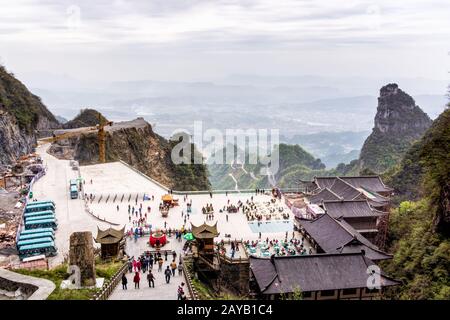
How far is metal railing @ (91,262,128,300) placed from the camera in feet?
62.0

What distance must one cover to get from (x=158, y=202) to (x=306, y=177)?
91.0m

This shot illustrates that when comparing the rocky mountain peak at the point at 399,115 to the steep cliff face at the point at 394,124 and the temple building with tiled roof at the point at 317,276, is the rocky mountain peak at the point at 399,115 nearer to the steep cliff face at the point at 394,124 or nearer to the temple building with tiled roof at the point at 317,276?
the steep cliff face at the point at 394,124

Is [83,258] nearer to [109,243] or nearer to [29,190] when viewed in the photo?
[109,243]

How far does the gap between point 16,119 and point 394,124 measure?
101028 mm

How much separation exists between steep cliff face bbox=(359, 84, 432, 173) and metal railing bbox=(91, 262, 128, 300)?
109505 millimetres

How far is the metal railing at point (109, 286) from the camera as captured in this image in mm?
18891

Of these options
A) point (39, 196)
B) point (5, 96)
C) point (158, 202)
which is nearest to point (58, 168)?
point (39, 196)

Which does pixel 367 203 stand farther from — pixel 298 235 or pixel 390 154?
pixel 390 154

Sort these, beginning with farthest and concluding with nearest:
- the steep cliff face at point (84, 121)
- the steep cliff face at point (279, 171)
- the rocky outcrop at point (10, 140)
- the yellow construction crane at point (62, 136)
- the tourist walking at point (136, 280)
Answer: the steep cliff face at point (279, 171)
the steep cliff face at point (84, 121)
the yellow construction crane at point (62, 136)
the rocky outcrop at point (10, 140)
the tourist walking at point (136, 280)

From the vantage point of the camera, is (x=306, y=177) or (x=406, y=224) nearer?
(x=406, y=224)

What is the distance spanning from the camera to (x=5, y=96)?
74.2m

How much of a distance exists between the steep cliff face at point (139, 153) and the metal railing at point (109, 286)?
51.6 meters

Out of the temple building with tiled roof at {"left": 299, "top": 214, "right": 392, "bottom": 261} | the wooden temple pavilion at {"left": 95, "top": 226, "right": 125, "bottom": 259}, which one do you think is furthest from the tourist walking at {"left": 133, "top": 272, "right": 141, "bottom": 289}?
the temple building with tiled roof at {"left": 299, "top": 214, "right": 392, "bottom": 261}

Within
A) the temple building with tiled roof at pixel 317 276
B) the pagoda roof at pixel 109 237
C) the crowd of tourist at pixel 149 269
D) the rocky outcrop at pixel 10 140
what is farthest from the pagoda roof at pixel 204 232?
the rocky outcrop at pixel 10 140
